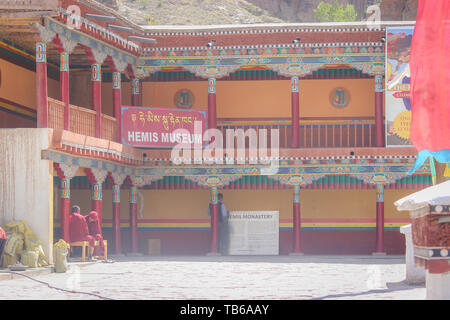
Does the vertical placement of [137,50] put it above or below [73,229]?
above

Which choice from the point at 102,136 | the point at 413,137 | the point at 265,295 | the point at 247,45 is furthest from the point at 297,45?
the point at 413,137

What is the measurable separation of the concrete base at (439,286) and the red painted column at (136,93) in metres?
15.2

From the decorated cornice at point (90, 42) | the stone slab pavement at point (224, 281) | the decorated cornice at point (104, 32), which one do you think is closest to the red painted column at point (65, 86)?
the decorated cornice at point (90, 42)

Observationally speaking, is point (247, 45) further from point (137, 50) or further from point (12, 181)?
point (12, 181)

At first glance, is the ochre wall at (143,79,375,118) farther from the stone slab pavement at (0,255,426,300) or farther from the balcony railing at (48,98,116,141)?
the stone slab pavement at (0,255,426,300)

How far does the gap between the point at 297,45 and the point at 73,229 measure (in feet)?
26.0

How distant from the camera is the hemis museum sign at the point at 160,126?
19.9m

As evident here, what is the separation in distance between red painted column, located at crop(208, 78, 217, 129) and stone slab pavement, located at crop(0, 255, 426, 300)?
4583 mm

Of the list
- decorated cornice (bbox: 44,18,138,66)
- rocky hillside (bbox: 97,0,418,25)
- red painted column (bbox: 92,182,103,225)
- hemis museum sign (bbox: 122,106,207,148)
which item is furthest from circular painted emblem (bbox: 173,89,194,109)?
rocky hillside (bbox: 97,0,418,25)

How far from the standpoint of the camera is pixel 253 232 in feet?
72.1

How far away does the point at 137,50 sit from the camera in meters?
20.6

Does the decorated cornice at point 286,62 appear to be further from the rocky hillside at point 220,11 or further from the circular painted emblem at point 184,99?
the rocky hillside at point 220,11

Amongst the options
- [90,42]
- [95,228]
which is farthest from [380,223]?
[90,42]

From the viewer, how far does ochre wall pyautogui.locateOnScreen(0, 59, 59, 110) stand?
18.5 meters
